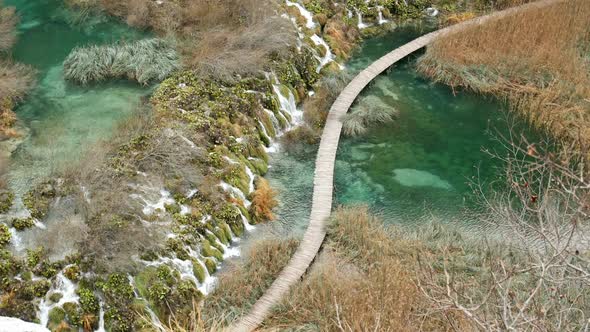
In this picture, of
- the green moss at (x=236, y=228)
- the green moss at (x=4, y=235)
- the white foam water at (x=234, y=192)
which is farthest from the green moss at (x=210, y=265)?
the green moss at (x=4, y=235)

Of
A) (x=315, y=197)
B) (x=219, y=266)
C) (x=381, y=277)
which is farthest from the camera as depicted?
(x=315, y=197)

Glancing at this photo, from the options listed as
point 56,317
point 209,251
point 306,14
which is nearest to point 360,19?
point 306,14

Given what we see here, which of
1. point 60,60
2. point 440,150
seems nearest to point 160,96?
point 60,60

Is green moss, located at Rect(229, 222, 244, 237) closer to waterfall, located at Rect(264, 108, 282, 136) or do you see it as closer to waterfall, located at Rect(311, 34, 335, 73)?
waterfall, located at Rect(264, 108, 282, 136)

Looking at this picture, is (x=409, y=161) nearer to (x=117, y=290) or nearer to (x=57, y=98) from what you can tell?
(x=117, y=290)

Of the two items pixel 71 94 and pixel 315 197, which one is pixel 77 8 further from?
pixel 315 197

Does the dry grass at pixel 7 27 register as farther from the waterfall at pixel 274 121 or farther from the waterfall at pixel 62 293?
the waterfall at pixel 62 293

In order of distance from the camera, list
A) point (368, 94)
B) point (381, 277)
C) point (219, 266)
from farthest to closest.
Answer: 1. point (368, 94)
2. point (219, 266)
3. point (381, 277)

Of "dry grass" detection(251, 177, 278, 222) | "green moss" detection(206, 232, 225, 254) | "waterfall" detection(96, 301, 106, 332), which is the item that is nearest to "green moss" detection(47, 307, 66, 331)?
"waterfall" detection(96, 301, 106, 332)
